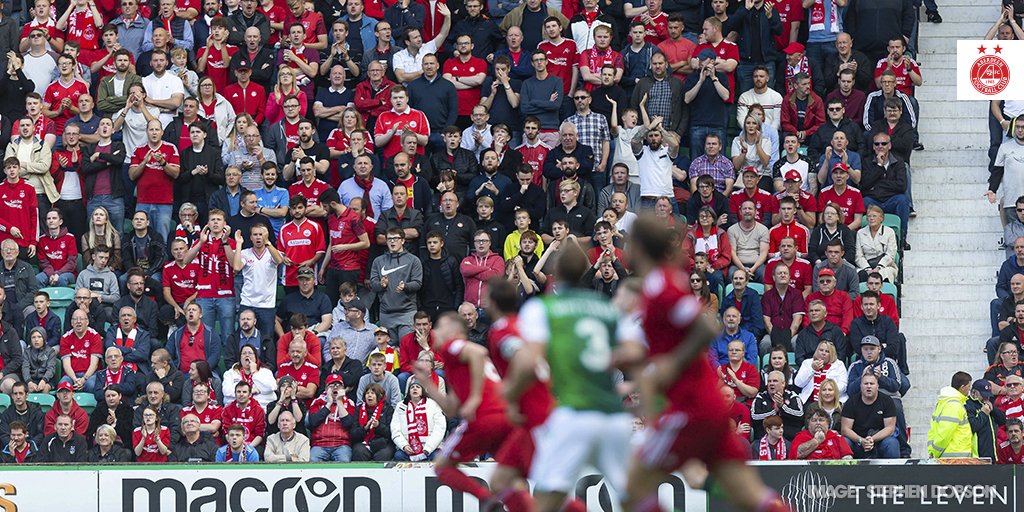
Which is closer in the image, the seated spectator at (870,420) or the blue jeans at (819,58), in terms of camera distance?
the seated spectator at (870,420)

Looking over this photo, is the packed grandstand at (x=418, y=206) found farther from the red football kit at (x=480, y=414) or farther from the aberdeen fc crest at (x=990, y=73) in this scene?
the red football kit at (x=480, y=414)

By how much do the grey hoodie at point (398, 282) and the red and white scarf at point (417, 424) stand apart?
7.46 ft

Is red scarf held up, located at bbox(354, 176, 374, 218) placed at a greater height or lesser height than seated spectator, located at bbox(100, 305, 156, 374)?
greater

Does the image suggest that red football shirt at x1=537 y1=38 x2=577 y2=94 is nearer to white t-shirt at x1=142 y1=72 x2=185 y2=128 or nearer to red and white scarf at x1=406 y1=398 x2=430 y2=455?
white t-shirt at x1=142 y1=72 x2=185 y2=128

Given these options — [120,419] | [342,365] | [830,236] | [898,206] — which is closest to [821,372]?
[830,236]

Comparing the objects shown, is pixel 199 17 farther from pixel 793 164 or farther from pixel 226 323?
pixel 793 164

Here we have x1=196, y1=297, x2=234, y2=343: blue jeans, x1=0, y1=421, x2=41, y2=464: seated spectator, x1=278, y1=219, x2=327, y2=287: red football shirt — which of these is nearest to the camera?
x1=0, y1=421, x2=41, y2=464: seated spectator

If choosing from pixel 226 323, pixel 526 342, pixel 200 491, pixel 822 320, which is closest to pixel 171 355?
pixel 226 323

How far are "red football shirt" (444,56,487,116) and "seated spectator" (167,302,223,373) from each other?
5.25 m

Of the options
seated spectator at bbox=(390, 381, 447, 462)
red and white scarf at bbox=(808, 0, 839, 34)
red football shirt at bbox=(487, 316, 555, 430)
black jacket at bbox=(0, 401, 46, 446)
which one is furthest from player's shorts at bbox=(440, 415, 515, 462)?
red and white scarf at bbox=(808, 0, 839, 34)

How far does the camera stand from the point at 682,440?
10758mm

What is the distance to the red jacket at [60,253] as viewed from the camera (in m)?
23.7

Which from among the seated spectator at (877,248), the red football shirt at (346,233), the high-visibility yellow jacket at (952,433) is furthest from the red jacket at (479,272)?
the high-visibility yellow jacket at (952,433)

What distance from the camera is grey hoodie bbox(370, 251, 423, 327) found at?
2280cm
